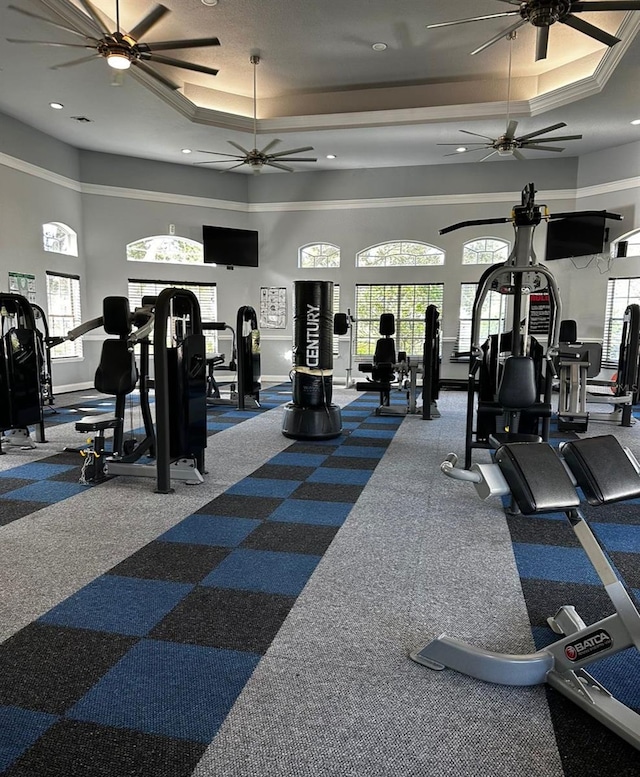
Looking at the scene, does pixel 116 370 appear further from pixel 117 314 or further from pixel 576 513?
pixel 576 513

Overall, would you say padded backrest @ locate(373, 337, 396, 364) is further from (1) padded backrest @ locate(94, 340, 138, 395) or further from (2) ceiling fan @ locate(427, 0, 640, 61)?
(2) ceiling fan @ locate(427, 0, 640, 61)

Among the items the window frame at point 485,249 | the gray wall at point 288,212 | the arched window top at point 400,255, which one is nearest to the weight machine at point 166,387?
the gray wall at point 288,212

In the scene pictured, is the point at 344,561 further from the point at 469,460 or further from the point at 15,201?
the point at 15,201

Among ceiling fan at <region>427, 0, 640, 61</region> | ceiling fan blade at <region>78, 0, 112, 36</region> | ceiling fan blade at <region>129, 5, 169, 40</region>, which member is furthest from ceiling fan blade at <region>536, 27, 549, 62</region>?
ceiling fan blade at <region>78, 0, 112, 36</region>

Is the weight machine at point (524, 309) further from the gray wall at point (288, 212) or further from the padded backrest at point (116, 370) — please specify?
the gray wall at point (288, 212)

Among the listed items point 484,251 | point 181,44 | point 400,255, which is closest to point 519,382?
point 181,44

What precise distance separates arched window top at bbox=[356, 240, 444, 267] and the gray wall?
0.14m

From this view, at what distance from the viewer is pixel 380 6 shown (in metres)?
6.10

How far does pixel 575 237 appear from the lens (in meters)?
9.70

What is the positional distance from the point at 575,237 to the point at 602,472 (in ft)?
30.6

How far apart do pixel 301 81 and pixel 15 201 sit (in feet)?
15.6

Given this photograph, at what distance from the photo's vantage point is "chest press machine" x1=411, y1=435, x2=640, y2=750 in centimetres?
159

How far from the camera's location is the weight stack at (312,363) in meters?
5.62

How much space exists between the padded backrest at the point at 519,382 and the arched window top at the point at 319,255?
7.78m
